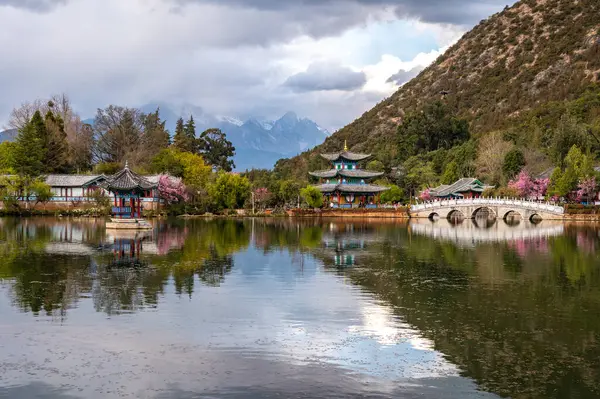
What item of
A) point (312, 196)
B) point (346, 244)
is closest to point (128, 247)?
point (346, 244)

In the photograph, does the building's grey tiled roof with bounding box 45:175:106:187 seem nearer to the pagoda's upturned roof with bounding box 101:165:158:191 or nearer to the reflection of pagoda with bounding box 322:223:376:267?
the pagoda's upturned roof with bounding box 101:165:158:191

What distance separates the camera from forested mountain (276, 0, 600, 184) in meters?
90.8

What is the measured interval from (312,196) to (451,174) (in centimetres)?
2158

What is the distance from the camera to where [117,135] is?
95.6 m

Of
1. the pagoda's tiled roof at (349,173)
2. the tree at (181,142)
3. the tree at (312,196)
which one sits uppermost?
the tree at (181,142)

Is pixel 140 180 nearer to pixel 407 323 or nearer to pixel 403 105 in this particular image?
pixel 407 323

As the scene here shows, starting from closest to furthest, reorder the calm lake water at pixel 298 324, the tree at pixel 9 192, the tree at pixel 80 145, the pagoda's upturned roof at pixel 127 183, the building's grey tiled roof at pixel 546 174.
Answer: the calm lake water at pixel 298 324 < the pagoda's upturned roof at pixel 127 183 < the tree at pixel 9 192 < the building's grey tiled roof at pixel 546 174 < the tree at pixel 80 145

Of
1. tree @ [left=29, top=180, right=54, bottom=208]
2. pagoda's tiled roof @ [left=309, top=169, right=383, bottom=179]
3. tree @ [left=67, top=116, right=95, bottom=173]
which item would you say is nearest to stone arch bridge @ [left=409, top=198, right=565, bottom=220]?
pagoda's tiled roof @ [left=309, top=169, right=383, bottom=179]

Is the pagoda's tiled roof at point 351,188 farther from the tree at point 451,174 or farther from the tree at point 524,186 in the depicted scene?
the tree at point 524,186

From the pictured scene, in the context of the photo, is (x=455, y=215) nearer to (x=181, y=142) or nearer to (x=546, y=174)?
(x=546, y=174)

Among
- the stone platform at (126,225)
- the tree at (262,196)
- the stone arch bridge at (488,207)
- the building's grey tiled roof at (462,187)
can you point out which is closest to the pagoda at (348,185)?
the tree at (262,196)

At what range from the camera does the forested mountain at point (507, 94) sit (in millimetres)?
90750

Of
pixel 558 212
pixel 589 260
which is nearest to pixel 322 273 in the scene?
pixel 589 260

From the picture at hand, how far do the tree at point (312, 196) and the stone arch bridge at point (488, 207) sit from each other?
35.0 feet
